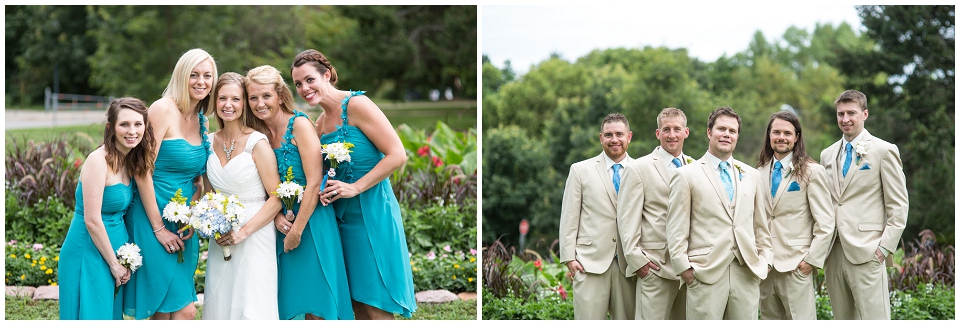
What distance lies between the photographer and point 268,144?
430 cm

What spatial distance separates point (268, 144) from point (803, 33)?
221 ft

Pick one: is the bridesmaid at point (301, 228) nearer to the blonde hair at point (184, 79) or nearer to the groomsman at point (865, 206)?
the blonde hair at point (184, 79)

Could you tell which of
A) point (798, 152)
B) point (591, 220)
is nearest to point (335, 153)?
point (591, 220)

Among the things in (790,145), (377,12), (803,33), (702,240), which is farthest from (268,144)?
(803,33)

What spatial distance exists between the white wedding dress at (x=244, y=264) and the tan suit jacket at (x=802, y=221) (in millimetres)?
2956

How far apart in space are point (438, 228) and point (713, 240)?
10.6 feet

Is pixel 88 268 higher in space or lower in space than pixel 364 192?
lower

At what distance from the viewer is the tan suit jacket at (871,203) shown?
4781 millimetres

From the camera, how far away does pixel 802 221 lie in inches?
189

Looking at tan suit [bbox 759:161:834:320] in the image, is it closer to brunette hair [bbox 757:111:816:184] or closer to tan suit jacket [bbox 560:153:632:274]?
brunette hair [bbox 757:111:816:184]

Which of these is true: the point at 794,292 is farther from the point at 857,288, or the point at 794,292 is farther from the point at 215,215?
the point at 215,215

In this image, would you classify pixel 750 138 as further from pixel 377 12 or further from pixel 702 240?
pixel 702 240

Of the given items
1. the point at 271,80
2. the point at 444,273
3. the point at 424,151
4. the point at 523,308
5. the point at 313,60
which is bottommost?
the point at 523,308

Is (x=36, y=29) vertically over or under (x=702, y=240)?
over
